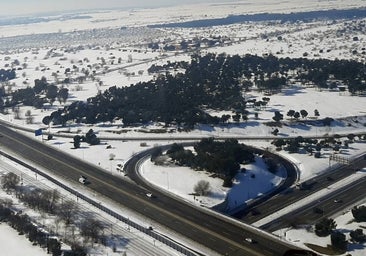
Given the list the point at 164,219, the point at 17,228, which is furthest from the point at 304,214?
the point at 17,228

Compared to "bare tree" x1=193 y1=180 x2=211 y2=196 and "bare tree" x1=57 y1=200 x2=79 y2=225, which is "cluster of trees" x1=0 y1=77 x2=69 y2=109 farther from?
"bare tree" x1=193 y1=180 x2=211 y2=196

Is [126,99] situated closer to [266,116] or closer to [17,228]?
[266,116]

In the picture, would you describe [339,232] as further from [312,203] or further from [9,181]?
[9,181]

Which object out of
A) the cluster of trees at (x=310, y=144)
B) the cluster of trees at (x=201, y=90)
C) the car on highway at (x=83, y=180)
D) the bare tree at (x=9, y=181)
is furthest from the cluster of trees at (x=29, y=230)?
the cluster of trees at (x=310, y=144)

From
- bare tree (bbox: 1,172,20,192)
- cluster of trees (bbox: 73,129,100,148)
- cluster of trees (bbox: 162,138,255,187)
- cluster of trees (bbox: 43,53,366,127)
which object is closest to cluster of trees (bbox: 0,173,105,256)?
bare tree (bbox: 1,172,20,192)

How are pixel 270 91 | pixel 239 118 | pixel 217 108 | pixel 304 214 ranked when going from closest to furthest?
pixel 304 214
pixel 239 118
pixel 217 108
pixel 270 91
